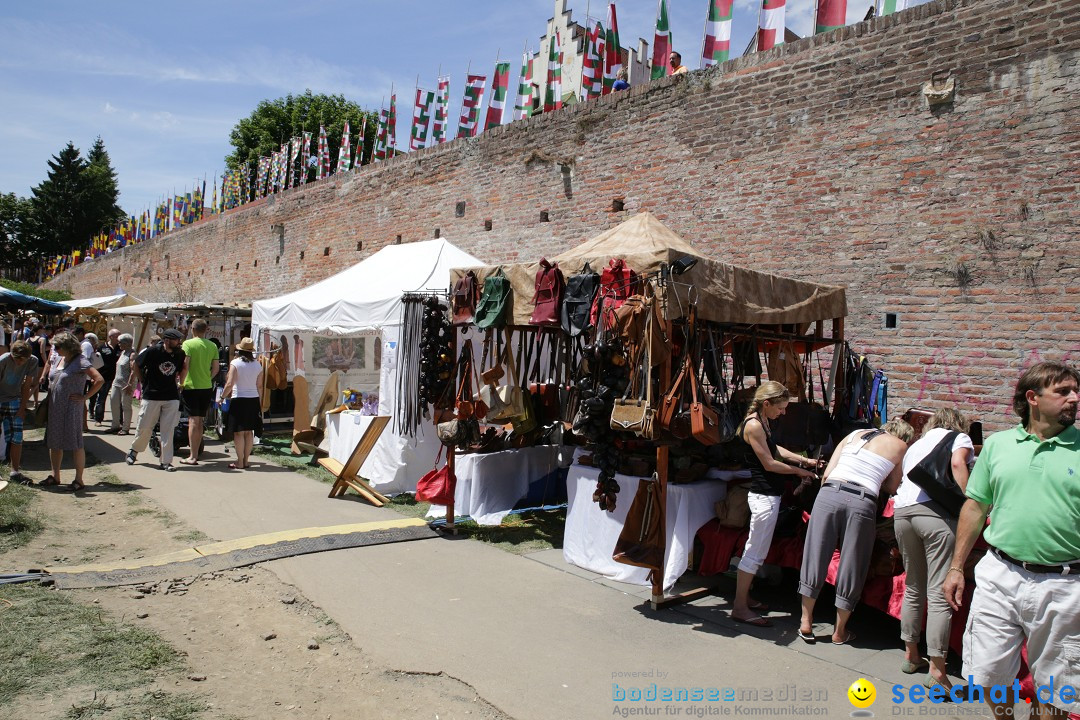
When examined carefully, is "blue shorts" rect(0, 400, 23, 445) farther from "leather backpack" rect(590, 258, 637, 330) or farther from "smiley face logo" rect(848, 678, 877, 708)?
"smiley face logo" rect(848, 678, 877, 708)

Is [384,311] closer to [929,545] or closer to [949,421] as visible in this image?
[949,421]

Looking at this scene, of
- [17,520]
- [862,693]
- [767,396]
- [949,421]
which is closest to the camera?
[862,693]

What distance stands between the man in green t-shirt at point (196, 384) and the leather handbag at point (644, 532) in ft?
21.2

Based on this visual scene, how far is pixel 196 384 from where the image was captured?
8.97 m

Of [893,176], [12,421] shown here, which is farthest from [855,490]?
[12,421]

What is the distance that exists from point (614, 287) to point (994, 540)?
2659 mm

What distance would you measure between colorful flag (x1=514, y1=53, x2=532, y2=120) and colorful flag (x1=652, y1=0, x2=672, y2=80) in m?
3.13

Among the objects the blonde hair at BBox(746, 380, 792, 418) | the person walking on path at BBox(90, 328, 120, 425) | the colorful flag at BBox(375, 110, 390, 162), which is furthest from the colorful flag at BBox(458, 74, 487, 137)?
the blonde hair at BBox(746, 380, 792, 418)

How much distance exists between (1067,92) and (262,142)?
1379 inches

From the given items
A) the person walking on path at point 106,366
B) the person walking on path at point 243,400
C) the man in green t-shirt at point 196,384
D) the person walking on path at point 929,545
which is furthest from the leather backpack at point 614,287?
the person walking on path at point 106,366

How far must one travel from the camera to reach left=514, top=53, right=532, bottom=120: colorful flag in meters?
13.4

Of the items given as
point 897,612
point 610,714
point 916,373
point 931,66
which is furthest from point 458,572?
point 931,66

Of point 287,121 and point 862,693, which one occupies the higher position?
point 287,121

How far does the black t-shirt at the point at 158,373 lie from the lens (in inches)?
328
